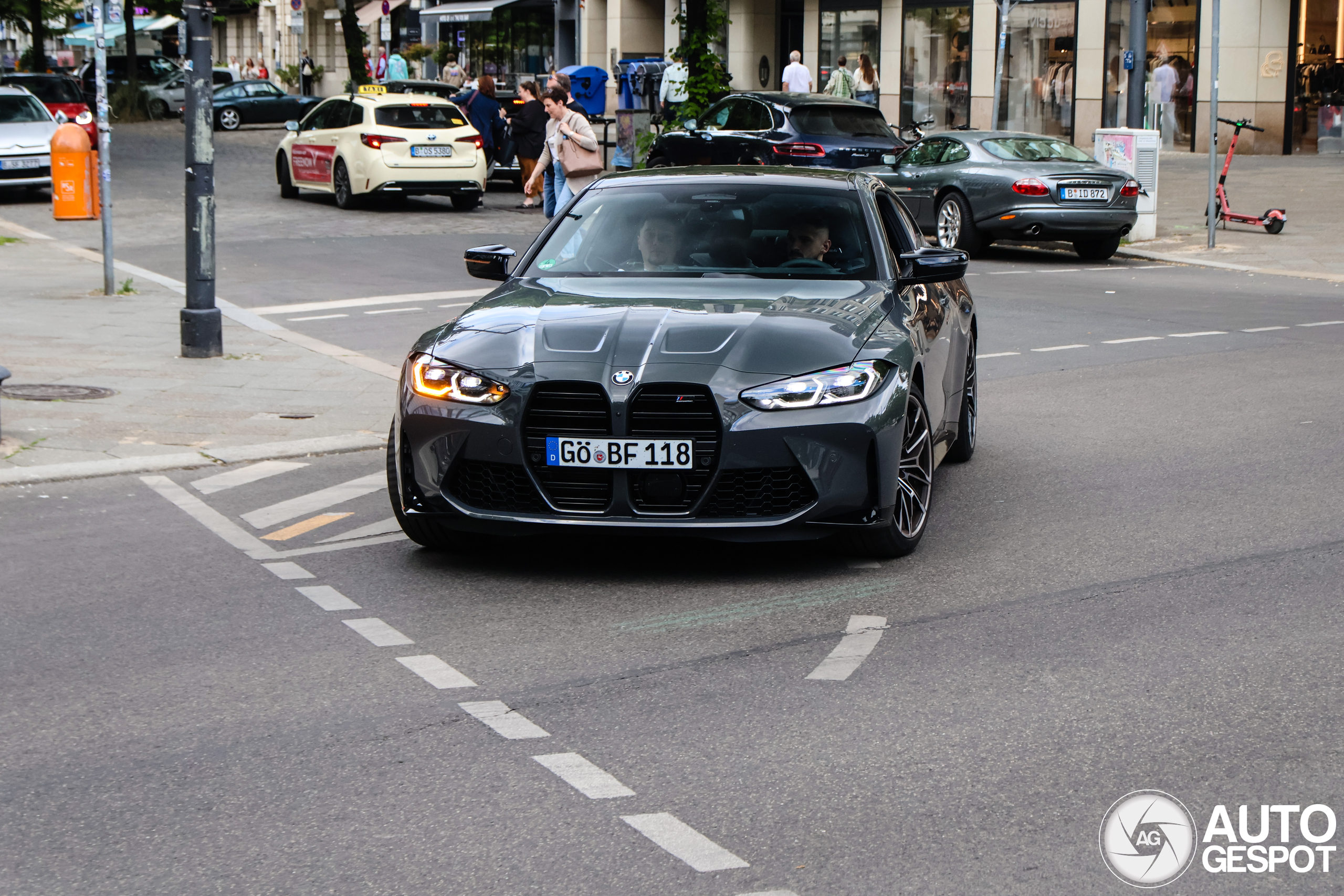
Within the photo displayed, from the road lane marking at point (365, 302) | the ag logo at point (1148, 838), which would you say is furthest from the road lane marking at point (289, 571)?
the road lane marking at point (365, 302)

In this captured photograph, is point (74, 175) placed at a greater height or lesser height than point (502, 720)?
greater

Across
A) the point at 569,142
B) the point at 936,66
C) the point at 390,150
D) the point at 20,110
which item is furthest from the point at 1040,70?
the point at 569,142

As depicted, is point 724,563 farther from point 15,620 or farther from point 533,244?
point 15,620

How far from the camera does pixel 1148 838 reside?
388 centimetres

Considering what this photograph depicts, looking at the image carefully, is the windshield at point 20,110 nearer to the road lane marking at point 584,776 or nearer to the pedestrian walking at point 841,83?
the pedestrian walking at point 841,83

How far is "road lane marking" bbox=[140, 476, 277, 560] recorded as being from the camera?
6840 mm

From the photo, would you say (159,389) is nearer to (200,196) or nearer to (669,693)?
(200,196)

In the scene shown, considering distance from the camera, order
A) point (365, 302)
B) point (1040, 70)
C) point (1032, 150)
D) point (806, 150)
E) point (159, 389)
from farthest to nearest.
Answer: point (1040, 70), point (806, 150), point (1032, 150), point (365, 302), point (159, 389)

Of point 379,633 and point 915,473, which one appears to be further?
point 915,473

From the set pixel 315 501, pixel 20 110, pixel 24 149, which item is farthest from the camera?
pixel 20 110

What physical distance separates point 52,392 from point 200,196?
1.95 metres

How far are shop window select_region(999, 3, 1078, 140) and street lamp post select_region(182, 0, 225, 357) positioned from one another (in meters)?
26.3

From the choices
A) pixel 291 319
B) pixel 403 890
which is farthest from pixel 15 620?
pixel 291 319

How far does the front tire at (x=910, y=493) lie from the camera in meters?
6.36
